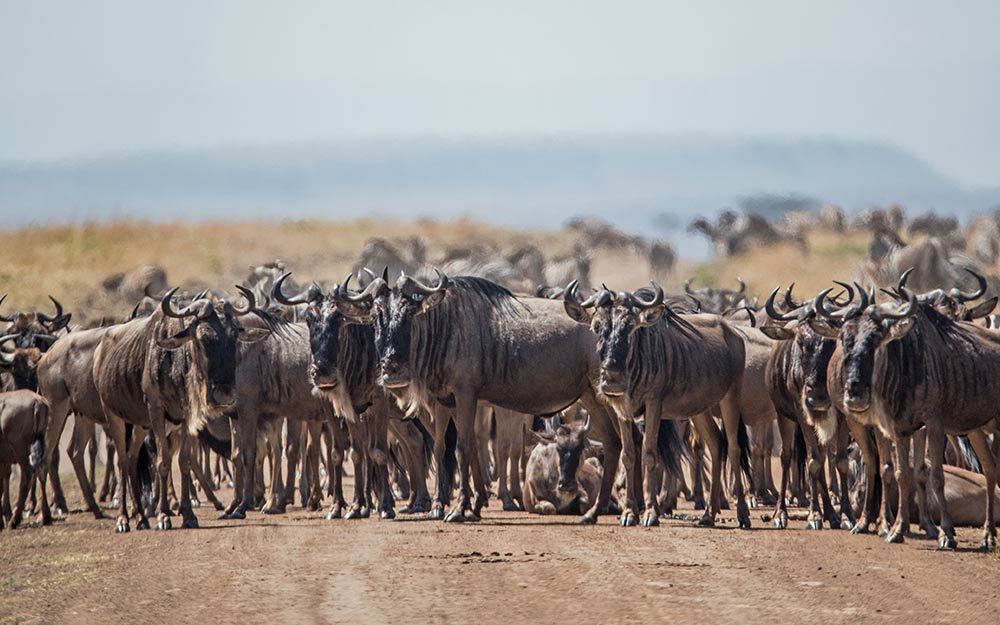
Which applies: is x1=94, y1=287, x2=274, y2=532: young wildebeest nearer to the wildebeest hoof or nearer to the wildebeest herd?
the wildebeest herd

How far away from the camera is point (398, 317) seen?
1500cm

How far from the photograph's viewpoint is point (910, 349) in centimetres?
1278

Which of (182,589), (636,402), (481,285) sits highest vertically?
(481,285)

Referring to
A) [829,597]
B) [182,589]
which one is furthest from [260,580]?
[829,597]

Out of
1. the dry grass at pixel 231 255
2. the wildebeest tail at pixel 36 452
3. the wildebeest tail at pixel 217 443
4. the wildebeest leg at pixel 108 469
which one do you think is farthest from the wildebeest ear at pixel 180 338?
the dry grass at pixel 231 255

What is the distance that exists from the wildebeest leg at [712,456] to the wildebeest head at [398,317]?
9.50 feet

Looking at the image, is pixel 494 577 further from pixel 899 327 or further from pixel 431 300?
pixel 431 300

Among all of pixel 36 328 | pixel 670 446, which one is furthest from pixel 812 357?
pixel 36 328

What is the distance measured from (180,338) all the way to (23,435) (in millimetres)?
2567

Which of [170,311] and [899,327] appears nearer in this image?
[899,327]

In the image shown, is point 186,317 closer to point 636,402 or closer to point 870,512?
point 636,402

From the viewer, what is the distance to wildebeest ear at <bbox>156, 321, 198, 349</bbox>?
48.0ft

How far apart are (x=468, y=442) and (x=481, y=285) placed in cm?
178

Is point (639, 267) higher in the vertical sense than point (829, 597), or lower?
higher
